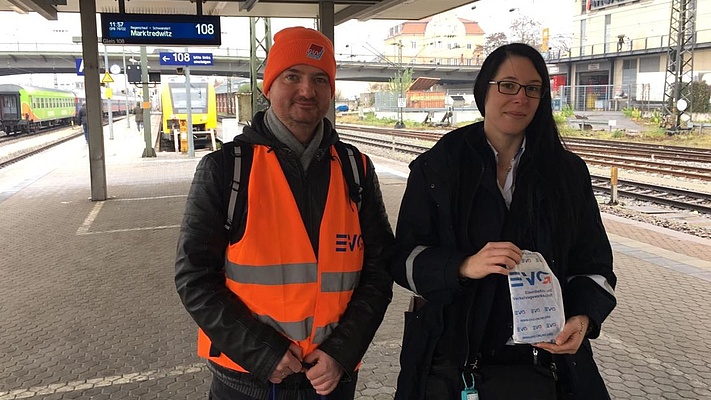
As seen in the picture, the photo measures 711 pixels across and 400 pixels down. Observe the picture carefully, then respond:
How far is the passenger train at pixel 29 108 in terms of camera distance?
31.9m

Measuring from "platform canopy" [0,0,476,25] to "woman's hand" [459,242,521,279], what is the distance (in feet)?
32.3

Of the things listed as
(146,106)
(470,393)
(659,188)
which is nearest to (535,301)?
(470,393)

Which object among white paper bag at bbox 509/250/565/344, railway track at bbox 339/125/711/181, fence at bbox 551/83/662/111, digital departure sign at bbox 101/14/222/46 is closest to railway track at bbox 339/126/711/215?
railway track at bbox 339/125/711/181

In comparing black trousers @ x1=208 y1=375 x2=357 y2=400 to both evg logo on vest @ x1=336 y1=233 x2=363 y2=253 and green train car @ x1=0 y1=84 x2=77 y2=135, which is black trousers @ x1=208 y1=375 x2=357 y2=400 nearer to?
evg logo on vest @ x1=336 y1=233 x2=363 y2=253

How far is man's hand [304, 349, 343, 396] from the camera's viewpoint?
1895 millimetres

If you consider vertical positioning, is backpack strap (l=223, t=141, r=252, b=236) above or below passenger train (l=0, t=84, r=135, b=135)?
below

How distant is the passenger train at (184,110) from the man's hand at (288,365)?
23.2 metres

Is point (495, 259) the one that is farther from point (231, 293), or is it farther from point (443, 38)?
point (443, 38)

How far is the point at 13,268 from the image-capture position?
682 centimetres

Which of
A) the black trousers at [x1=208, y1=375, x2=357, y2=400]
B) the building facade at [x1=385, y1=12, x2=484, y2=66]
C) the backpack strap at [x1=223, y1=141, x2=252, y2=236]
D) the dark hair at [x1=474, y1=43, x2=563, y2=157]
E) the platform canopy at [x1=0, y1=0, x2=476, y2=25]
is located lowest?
the black trousers at [x1=208, y1=375, x2=357, y2=400]

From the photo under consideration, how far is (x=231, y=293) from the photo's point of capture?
6.36 ft

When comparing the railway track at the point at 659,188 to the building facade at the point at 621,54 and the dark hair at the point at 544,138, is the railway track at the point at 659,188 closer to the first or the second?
the dark hair at the point at 544,138

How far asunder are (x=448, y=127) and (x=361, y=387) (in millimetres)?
34442

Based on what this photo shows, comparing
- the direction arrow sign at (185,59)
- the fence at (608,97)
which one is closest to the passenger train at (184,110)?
the direction arrow sign at (185,59)
